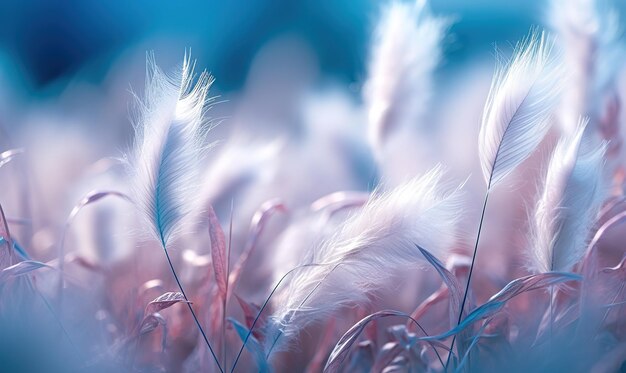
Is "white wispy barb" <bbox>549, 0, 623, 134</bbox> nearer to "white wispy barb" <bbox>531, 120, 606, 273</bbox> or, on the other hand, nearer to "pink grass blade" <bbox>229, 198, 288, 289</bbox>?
"white wispy barb" <bbox>531, 120, 606, 273</bbox>

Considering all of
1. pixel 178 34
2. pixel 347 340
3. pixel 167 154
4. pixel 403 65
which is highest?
pixel 178 34

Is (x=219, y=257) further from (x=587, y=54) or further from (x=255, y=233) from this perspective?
(x=587, y=54)

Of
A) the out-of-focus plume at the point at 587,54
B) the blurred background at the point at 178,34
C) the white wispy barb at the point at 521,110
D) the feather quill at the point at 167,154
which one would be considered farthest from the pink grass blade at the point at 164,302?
the blurred background at the point at 178,34

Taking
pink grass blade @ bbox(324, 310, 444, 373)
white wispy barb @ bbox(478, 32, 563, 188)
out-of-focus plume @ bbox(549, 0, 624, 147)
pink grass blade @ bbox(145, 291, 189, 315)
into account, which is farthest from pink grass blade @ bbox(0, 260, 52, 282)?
out-of-focus plume @ bbox(549, 0, 624, 147)

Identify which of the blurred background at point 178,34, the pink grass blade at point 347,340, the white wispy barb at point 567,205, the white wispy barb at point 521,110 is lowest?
the pink grass blade at point 347,340

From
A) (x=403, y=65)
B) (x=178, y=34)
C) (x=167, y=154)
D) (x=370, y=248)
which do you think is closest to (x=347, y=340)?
(x=370, y=248)

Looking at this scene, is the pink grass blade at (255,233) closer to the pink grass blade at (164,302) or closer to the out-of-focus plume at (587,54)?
the pink grass blade at (164,302)

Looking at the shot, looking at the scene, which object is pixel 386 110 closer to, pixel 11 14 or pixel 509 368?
pixel 509 368
